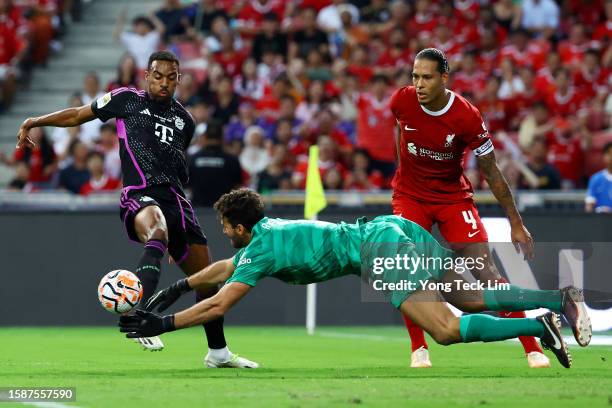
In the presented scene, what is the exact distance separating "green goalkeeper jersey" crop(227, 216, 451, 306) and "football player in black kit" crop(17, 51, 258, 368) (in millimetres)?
1057

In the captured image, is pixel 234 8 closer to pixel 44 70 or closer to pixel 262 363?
pixel 44 70

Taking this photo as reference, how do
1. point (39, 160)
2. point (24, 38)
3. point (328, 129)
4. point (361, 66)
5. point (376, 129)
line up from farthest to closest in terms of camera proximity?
point (24, 38)
point (361, 66)
point (39, 160)
point (328, 129)
point (376, 129)

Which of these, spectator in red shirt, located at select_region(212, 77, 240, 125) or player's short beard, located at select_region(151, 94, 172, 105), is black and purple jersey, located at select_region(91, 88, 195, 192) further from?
spectator in red shirt, located at select_region(212, 77, 240, 125)

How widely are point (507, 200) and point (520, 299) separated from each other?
101cm

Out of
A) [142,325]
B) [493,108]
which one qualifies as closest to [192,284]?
[142,325]

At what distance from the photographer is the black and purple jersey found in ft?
33.0

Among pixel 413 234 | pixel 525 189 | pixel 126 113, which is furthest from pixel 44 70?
pixel 413 234

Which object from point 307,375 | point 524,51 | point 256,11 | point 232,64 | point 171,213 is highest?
point 256,11

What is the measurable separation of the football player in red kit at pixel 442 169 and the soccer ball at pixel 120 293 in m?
2.16

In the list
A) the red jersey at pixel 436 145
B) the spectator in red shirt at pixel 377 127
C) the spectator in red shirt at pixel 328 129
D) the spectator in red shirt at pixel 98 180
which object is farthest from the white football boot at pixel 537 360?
the spectator in red shirt at pixel 98 180

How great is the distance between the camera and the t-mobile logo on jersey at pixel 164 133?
1016cm

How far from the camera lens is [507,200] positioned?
32.0 ft

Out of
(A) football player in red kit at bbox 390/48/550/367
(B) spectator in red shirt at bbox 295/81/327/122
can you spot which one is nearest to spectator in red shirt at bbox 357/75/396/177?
(B) spectator in red shirt at bbox 295/81/327/122

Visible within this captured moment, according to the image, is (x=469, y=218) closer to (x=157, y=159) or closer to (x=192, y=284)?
(x=192, y=284)
